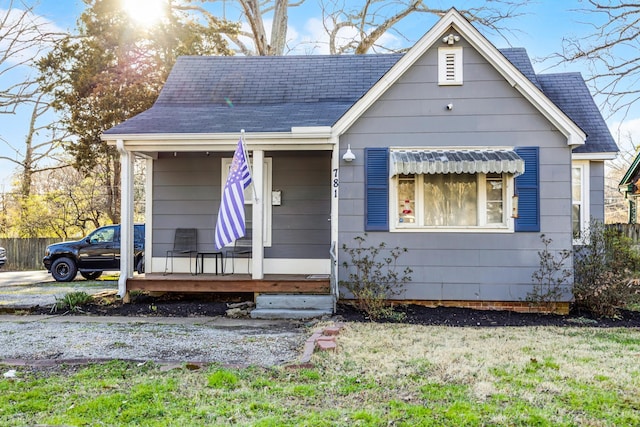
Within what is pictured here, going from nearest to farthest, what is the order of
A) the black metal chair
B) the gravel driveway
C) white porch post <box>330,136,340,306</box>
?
the gravel driveway < white porch post <box>330,136,340,306</box> < the black metal chair

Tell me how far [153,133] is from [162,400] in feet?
18.1

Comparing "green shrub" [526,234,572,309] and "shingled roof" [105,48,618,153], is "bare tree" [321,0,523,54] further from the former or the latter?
"green shrub" [526,234,572,309]

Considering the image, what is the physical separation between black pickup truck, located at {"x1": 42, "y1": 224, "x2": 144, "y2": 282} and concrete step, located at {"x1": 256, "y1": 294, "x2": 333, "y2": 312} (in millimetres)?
6708

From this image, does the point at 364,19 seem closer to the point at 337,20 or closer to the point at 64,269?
the point at 337,20

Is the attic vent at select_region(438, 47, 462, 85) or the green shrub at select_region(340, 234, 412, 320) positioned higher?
the attic vent at select_region(438, 47, 462, 85)

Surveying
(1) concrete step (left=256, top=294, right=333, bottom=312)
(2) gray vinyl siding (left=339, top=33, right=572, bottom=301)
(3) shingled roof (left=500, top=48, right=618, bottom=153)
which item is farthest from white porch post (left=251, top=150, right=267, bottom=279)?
(3) shingled roof (left=500, top=48, right=618, bottom=153)

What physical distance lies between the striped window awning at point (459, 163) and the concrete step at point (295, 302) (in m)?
2.29

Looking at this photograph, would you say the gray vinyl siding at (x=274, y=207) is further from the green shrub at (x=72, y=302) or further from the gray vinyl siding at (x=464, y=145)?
the green shrub at (x=72, y=302)

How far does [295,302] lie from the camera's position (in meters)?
7.62

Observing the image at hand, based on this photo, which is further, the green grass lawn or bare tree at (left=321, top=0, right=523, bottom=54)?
bare tree at (left=321, top=0, right=523, bottom=54)

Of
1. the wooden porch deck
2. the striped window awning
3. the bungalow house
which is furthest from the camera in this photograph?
the wooden porch deck

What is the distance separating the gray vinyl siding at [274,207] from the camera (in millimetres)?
9203

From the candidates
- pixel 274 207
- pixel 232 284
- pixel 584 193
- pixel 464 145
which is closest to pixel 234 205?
pixel 232 284

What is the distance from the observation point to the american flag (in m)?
7.55
